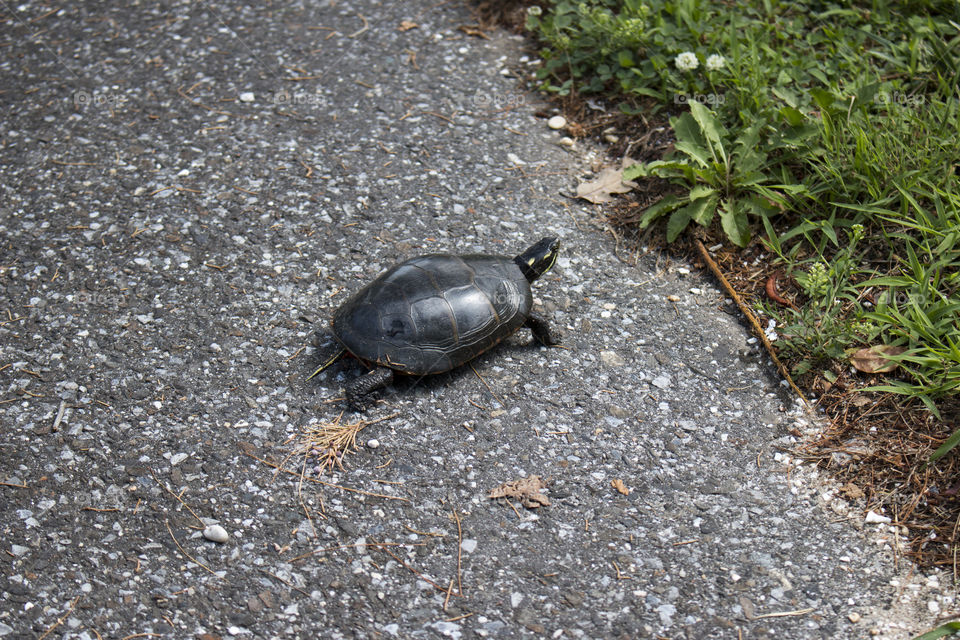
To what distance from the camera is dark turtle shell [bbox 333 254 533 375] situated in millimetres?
3111

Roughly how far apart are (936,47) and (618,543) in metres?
3.56

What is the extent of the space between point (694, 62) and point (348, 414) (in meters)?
2.86

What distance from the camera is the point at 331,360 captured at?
336 cm

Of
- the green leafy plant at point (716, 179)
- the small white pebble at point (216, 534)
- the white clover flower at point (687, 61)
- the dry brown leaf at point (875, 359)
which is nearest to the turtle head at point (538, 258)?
the green leafy plant at point (716, 179)

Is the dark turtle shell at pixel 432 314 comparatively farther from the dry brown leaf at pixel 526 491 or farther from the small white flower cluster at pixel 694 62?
the small white flower cluster at pixel 694 62

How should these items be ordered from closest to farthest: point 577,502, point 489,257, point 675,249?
1. point 577,502
2. point 489,257
3. point 675,249

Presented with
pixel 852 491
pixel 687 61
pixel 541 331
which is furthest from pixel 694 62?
pixel 852 491

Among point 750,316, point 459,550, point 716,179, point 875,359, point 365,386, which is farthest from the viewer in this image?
point 716,179

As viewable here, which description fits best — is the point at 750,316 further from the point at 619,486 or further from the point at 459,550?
the point at 459,550

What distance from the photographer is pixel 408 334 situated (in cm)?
311

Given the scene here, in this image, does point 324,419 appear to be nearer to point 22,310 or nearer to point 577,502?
point 577,502

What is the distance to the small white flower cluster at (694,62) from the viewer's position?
4285 mm

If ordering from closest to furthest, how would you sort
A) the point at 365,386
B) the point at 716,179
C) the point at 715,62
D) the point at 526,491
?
the point at 526,491
the point at 365,386
the point at 716,179
the point at 715,62

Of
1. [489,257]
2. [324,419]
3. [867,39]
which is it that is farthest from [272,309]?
[867,39]
